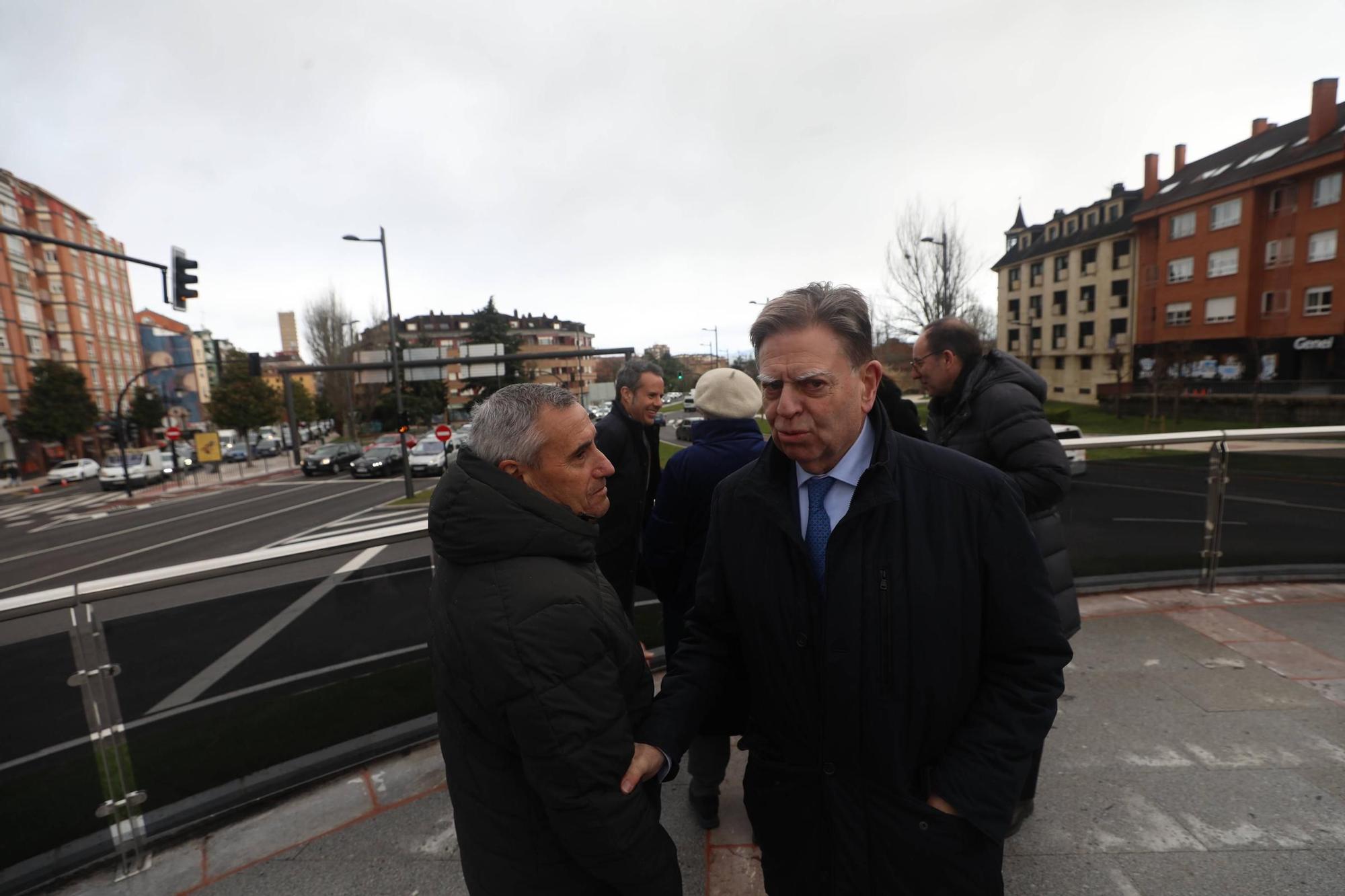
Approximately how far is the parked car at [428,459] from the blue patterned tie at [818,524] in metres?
26.8

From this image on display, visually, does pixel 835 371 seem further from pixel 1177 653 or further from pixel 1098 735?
pixel 1177 653

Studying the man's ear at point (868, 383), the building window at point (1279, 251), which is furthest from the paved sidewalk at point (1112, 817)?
the building window at point (1279, 251)

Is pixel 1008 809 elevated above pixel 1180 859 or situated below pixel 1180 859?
above

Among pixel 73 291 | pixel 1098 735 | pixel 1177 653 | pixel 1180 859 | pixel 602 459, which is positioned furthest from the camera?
pixel 73 291

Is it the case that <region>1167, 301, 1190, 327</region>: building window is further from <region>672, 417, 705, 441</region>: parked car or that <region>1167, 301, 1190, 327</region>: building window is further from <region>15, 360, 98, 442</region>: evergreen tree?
<region>15, 360, 98, 442</region>: evergreen tree

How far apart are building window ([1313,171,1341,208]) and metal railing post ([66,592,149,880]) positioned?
43344mm

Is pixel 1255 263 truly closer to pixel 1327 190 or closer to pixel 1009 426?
Answer: pixel 1327 190

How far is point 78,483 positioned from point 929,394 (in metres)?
53.8

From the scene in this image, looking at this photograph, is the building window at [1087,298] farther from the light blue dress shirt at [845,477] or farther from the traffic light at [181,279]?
the light blue dress shirt at [845,477]

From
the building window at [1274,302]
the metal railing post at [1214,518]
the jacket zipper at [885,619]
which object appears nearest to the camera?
the jacket zipper at [885,619]

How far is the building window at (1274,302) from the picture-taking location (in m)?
31.8

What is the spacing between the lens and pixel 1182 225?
1454 inches

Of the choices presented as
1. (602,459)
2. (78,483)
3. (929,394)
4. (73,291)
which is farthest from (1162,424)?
(73,291)

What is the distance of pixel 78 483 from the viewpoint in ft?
133
